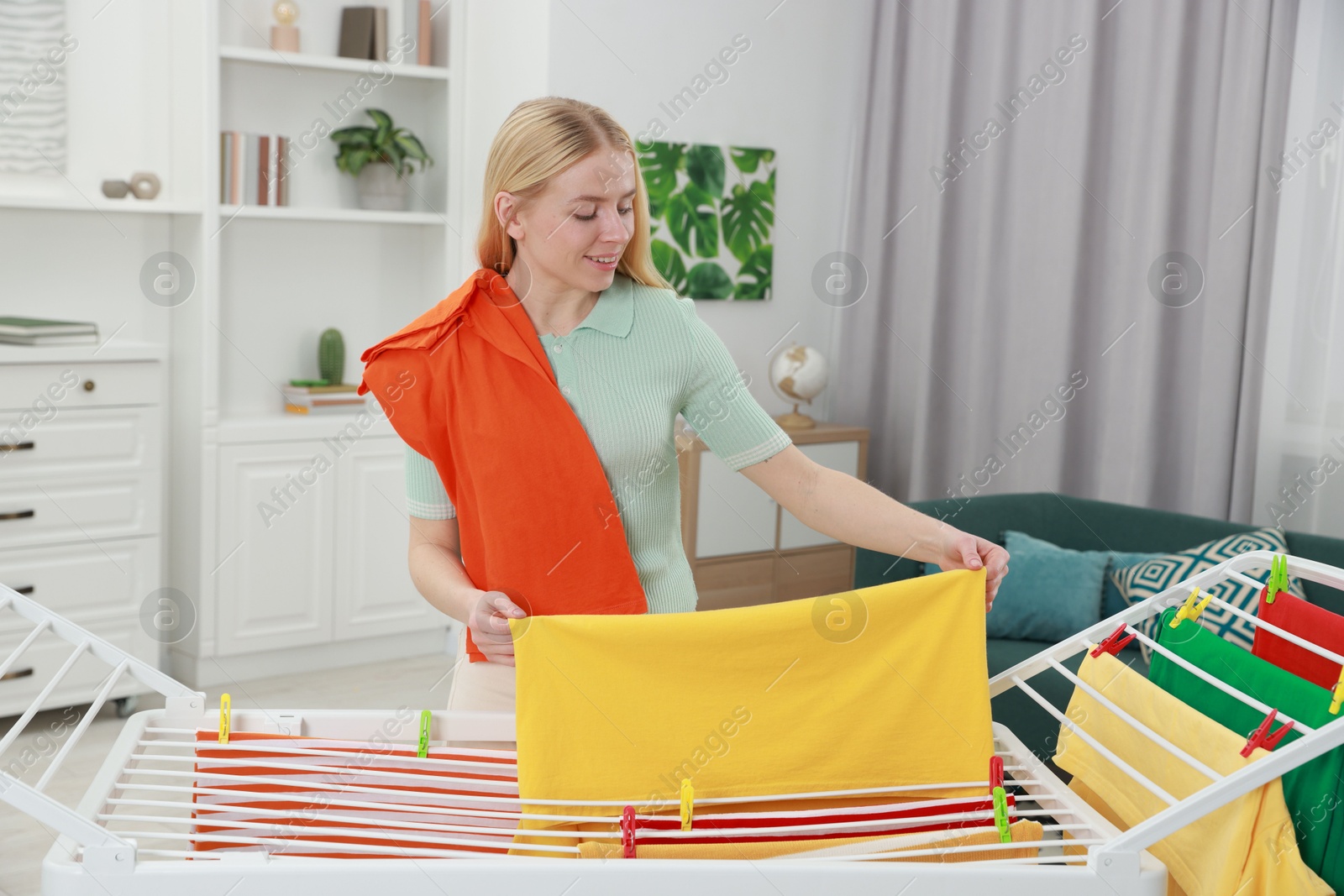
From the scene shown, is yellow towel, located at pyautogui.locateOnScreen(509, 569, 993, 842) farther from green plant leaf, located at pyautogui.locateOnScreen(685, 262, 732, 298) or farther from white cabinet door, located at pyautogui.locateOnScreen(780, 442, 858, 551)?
green plant leaf, located at pyautogui.locateOnScreen(685, 262, 732, 298)

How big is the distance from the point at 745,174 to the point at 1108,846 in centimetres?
332

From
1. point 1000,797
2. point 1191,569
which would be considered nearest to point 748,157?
point 1191,569

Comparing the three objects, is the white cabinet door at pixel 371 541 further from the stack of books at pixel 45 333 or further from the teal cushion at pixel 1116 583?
the teal cushion at pixel 1116 583

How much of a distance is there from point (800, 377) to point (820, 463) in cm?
30

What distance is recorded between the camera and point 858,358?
4422 millimetres

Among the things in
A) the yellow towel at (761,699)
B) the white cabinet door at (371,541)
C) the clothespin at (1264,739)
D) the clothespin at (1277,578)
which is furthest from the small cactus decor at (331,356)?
the clothespin at (1264,739)

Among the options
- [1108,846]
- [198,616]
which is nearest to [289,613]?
[198,616]

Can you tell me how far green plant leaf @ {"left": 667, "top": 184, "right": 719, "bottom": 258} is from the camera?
4.08 metres

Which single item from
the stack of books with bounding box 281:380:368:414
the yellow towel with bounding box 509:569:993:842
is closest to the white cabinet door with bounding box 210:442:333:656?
the stack of books with bounding box 281:380:368:414

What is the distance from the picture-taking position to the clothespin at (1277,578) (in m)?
1.56

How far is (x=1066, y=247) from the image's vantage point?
3633mm

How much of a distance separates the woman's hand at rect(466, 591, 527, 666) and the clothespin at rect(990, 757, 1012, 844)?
596 millimetres

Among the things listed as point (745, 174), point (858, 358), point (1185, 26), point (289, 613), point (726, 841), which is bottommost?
point (289, 613)

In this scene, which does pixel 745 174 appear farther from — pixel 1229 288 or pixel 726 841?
pixel 726 841
